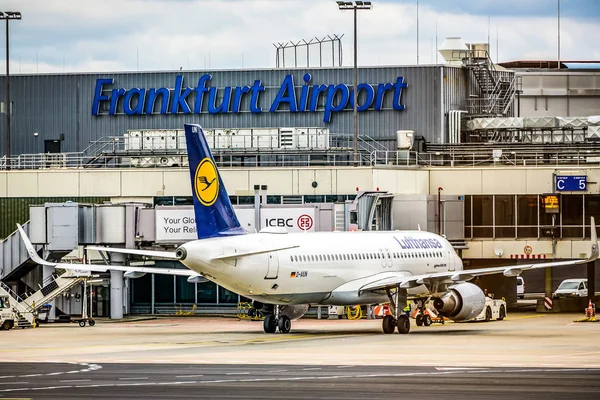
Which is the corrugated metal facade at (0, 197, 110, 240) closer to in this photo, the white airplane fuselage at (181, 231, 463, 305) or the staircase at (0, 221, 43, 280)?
the staircase at (0, 221, 43, 280)

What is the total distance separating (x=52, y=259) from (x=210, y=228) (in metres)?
23.3

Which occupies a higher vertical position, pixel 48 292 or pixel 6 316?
pixel 48 292

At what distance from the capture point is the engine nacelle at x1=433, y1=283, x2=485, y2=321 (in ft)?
190

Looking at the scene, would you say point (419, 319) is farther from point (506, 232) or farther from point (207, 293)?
point (506, 232)

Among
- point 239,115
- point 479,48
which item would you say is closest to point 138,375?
point 239,115

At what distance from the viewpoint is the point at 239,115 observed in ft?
297

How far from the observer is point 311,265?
2120 inches

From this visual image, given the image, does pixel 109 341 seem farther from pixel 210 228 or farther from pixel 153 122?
pixel 153 122

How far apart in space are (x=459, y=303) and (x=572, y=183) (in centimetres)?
2058

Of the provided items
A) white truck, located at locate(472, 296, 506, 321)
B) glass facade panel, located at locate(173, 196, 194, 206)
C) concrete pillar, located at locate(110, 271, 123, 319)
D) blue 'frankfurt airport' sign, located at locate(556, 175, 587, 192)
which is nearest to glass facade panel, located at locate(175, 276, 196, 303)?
glass facade panel, located at locate(173, 196, 194, 206)

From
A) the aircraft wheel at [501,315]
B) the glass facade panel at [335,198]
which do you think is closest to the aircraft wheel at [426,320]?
the aircraft wheel at [501,315]

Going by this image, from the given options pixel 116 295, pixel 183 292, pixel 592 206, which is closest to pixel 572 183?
pixel 592 206

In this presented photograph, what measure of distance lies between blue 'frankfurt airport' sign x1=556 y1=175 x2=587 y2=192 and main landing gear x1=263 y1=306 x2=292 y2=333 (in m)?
26.4

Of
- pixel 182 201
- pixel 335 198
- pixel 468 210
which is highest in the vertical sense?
pixel 335 198
